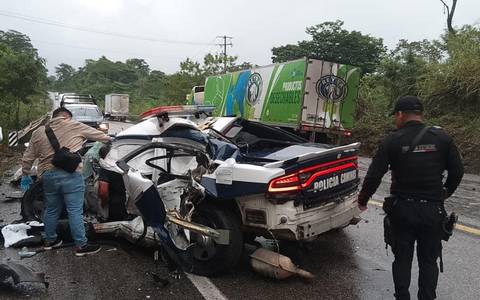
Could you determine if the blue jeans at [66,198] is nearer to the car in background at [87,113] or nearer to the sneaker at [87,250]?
the sneaker at [87,250]

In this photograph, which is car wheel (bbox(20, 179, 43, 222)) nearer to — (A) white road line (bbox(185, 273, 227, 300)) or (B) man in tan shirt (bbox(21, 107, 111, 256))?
(B) man in tan shirt (bbox(21, 107, 111, 256))

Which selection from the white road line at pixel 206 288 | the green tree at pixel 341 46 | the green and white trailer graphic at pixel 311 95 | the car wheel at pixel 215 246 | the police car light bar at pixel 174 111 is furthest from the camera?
the green tree at pixel 341 46

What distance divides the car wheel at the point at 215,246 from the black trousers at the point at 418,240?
4.79 feet

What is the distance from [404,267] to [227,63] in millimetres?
50645

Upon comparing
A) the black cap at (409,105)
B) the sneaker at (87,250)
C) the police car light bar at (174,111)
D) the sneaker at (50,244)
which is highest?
the black cap at (409,105)

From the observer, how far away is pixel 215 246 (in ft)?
14.8

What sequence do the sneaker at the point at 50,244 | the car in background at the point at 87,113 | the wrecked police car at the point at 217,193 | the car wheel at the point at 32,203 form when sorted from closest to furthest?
the wrecked police car at the point at 217,193 < the sneaker at the point at 50,244 < the car wheel at the point at 32,203 < the car in background at the point at 87,113

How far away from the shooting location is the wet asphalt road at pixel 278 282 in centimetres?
416

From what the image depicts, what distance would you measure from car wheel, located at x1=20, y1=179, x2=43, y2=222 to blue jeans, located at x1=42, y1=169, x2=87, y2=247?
0.96 meters

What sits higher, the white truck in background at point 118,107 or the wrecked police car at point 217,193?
the wrecked police car at point 217,193

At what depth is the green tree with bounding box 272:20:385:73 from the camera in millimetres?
45000

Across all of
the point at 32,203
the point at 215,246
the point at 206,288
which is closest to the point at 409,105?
the point at 215,246

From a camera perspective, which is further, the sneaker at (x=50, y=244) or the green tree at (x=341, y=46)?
the green tree at (x=341, y=46)

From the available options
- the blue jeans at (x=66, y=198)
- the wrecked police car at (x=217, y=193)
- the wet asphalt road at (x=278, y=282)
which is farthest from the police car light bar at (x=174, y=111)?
the wet asphalt road at (x=278, y=282)
